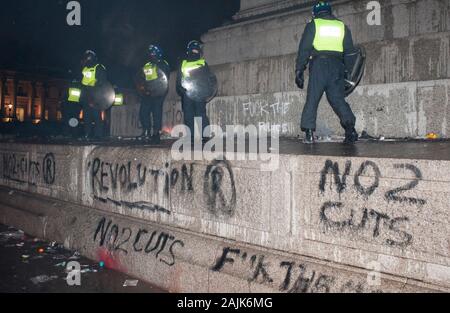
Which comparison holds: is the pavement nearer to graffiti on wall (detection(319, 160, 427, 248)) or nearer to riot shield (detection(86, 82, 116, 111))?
graffiti on wall (detection(319, 160, 427, 248))

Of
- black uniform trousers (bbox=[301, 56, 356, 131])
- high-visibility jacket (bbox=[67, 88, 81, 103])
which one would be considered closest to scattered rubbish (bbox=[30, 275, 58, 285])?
black uniform trousers (bbox=[301, 56, 356, 131])

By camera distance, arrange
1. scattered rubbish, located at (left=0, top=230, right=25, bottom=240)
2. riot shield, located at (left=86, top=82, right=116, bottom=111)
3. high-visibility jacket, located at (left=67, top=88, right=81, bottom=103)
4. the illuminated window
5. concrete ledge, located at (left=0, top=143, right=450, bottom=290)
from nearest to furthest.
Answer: concrete ledge, located at (left=0, top=143, right=450, bottom=290) < scattered rubbish, located at (left=0, top=230, right=25, bottom=240) < riot shield, located at (left=86, top=82, right=116, bottom=111) < high-visibility jacket, located at (left=67, top=88, right=81, bottom=103) < the illuminated window

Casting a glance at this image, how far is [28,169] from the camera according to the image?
22.2 ft

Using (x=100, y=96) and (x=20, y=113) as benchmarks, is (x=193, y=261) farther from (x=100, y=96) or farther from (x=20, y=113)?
(x=20, y=113)

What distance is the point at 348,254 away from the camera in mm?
2855

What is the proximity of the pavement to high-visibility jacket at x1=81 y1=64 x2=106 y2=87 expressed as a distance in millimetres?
4238

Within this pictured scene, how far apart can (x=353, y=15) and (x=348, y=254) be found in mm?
5354

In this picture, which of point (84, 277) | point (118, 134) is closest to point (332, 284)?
point (84, 277)

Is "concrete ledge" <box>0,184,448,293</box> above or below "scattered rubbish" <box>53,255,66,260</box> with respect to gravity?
above

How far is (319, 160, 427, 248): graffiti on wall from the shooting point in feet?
8.46

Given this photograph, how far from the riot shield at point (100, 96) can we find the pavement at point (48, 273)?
13.5 feet

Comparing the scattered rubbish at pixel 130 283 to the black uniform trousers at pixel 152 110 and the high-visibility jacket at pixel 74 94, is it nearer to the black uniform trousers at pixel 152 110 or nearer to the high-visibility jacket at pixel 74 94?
the black uniform trousers at pixel 152 110
